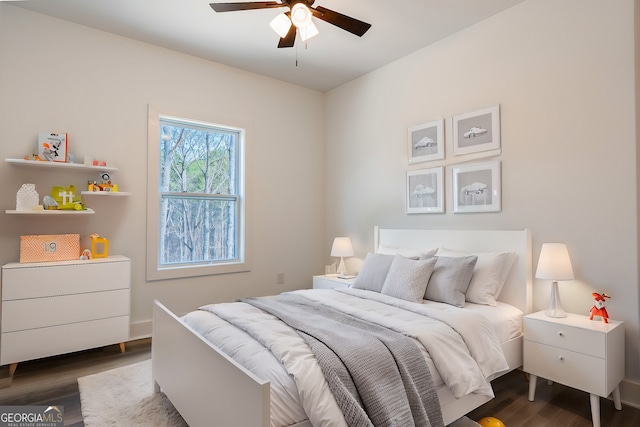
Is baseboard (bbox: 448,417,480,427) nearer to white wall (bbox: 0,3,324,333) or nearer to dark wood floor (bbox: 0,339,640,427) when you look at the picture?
dark wood floor (bbox: 0,339,640,427)

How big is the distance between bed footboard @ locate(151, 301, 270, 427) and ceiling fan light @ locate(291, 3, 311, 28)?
6.24 feet

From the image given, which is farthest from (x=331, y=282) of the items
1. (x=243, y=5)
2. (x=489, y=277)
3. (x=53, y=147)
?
(x=53, y=147)

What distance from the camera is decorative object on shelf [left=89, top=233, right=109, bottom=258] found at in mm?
3158

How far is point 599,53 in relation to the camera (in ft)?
8.23

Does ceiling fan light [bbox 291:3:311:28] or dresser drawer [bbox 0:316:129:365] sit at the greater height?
ceiling fan light [bbox 291:3:311:28]

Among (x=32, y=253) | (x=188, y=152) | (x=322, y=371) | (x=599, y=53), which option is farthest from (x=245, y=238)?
(x=599, y=53)

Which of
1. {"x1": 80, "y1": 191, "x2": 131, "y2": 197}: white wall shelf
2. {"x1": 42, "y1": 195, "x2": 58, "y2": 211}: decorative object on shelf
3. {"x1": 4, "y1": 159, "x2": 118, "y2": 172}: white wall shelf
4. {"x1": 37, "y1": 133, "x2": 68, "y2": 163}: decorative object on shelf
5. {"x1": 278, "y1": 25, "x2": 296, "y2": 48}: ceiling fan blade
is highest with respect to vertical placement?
{"x1": 278, "y1": 25, "x2": 296, "y2": 48}: ceiling fan blade

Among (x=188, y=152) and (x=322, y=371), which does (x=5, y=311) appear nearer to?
(x=188, y=152)

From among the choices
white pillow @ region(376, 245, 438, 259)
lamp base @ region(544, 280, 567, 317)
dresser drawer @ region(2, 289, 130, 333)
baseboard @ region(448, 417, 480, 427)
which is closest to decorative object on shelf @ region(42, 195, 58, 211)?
dresser drawer @ region(2, 289, 130, 333)

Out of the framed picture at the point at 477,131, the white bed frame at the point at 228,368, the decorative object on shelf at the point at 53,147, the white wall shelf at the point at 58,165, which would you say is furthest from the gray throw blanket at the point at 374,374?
the decorative object on shelf at the point at 53,147

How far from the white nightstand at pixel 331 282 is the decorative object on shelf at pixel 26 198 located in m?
2.64

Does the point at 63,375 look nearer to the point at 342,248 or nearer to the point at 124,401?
the point at 124,401

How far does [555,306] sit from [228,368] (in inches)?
87.2

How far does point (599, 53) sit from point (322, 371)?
109 inches
